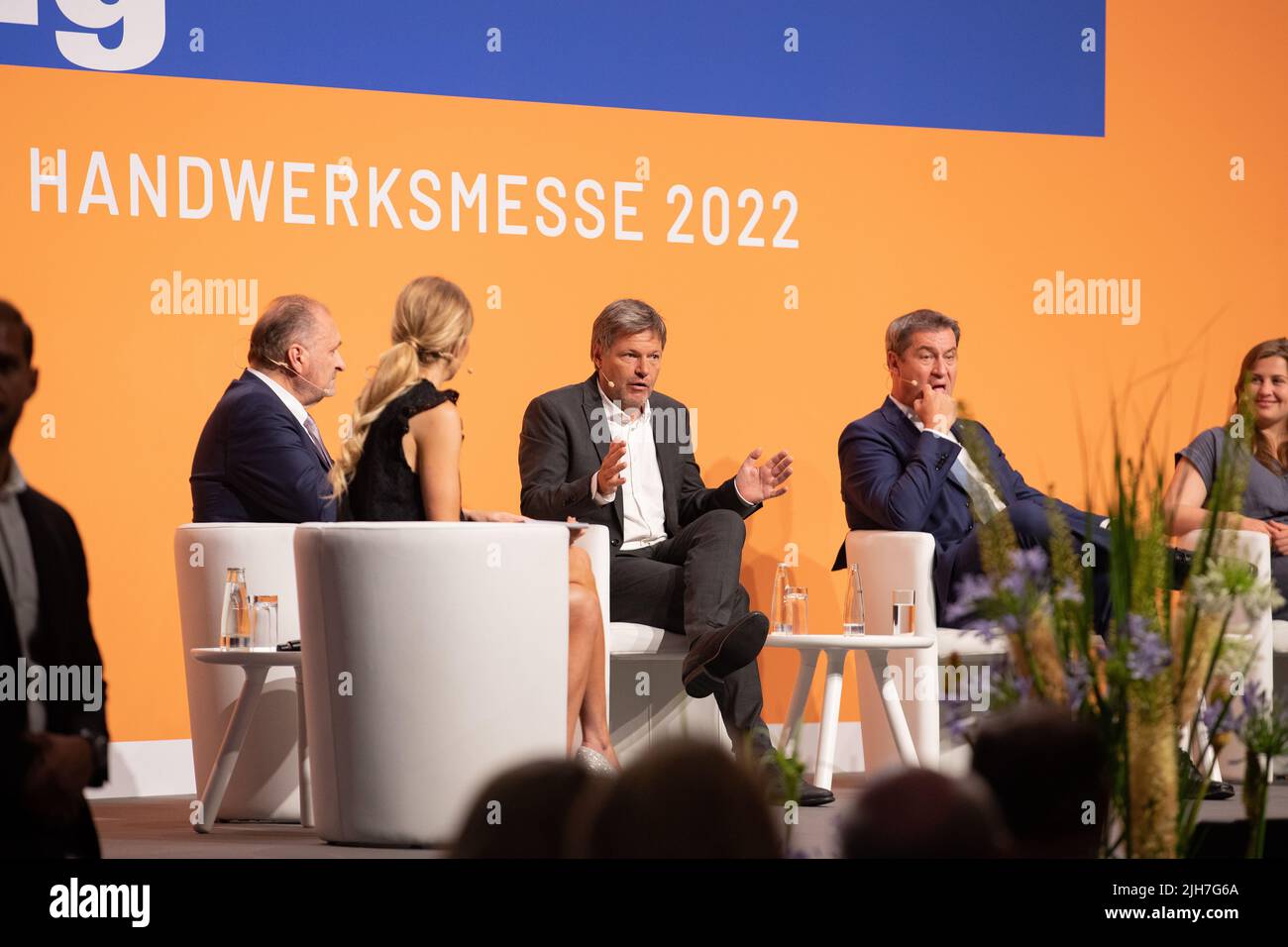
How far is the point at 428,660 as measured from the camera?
11.6 ft

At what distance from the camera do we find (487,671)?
354 centimetres

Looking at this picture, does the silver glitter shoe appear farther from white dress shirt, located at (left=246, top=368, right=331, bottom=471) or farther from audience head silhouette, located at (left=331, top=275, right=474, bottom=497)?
white dress shirt, located at (left=246, top=368, right=331, bottom=471)

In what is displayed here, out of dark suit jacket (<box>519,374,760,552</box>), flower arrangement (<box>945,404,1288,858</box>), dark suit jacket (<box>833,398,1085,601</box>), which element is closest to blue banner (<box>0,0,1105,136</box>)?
dark suit jacket (<box>519,374,760,552</box>)

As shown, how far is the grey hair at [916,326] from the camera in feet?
17.3

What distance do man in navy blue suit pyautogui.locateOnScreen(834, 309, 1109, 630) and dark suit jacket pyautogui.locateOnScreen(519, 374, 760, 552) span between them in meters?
0.35

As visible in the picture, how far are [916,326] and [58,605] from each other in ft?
13.3

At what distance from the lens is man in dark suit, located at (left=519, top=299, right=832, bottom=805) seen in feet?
15.6

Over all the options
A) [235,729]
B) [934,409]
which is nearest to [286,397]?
[235,729]

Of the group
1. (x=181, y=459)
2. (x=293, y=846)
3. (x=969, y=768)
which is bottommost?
(x=293, y=846)

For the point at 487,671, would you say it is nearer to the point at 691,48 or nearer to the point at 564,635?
the point at 564,635

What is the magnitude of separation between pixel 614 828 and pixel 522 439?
4055 millimetres

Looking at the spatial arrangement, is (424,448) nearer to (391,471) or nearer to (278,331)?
(391,471)

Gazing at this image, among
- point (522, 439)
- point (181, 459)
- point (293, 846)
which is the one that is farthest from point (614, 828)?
point (181, 459)
